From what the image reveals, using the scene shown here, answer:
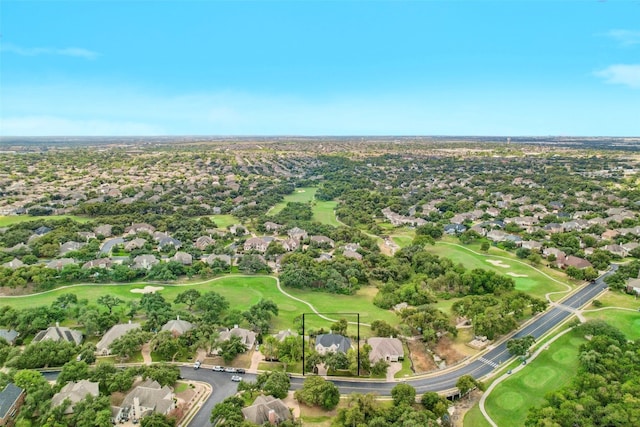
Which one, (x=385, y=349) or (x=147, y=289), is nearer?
(x=385, y=349)

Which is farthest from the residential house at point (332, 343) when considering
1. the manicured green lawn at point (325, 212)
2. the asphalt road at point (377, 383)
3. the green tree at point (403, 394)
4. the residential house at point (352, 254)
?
the manicured green lawn at point (325, 212)

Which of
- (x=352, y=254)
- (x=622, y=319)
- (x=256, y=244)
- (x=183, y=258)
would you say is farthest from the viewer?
(x=256, y=244)

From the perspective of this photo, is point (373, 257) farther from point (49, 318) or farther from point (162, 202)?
point (162, 202)

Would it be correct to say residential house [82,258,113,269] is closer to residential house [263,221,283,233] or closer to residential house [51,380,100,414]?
residential house [51,380,100,414]

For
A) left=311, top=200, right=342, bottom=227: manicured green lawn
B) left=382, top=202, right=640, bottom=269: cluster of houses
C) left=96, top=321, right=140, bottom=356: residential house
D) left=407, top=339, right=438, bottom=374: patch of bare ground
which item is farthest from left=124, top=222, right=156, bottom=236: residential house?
left=407, top=339, right=438, bottom=374: patch of bare ground

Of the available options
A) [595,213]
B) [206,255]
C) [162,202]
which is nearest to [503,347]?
[206,255]

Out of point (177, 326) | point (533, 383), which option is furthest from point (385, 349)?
point (177, 326)

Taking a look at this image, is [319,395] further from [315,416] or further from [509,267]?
[509,267]

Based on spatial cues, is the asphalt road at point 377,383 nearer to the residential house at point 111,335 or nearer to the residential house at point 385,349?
the residential house at point 385,349
